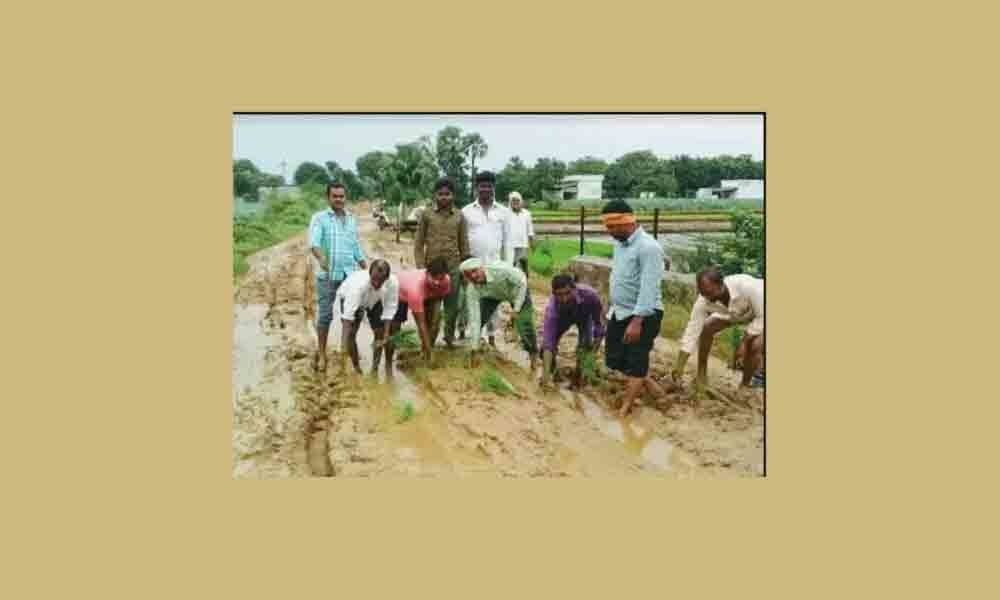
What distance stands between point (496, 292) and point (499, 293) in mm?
27

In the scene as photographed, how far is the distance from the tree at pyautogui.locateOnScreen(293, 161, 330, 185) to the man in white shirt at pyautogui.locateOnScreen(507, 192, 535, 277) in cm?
155

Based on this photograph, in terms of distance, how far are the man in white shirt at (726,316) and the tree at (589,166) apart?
120 centimetres

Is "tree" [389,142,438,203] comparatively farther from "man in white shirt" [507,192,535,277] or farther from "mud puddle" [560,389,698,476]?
"mud puddle" [560,389,698,476]

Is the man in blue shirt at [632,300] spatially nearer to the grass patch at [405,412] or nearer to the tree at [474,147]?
the tree at [474,147]

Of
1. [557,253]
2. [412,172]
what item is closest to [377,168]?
[412,172]

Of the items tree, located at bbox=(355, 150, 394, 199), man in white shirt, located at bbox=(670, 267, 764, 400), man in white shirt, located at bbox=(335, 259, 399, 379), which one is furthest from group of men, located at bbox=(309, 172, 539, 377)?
man in white shirt, located at bbox=(670, 267, 764, 400)

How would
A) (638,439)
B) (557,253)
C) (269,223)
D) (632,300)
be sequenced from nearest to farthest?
(638,439) → (632,300) → (269,223) → (557,253)

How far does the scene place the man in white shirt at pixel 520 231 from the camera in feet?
28.1

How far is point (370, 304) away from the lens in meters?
8.48

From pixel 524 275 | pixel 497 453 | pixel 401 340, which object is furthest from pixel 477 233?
pixel 497 453

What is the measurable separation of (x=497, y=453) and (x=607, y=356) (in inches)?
48.9

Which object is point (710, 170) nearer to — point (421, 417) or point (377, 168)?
point (377, 168)

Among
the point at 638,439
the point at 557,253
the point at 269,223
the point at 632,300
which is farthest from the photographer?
the point at 557,253

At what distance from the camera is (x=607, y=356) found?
27.8 feet
